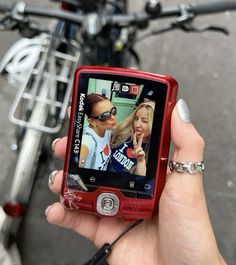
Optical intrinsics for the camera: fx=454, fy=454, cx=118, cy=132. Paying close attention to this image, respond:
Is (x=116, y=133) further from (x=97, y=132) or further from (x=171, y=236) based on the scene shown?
(x=171, y=236)

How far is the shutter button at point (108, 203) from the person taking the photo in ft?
2.55

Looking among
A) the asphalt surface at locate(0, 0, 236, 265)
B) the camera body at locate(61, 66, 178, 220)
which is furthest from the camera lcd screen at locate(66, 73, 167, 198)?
the asphalt surface at locate(0, 0, 236, 265)

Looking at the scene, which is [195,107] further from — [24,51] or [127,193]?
[127,193]

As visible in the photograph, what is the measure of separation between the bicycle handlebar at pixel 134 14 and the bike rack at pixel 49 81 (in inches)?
6.3

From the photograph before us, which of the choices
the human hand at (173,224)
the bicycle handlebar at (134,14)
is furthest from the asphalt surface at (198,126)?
the bicycle handlebar at (134,14)

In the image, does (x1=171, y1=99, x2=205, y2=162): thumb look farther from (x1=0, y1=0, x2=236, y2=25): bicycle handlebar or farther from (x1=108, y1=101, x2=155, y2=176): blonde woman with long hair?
(x1=0, y1=0, x2=236, y2=25): bicycle handlebar

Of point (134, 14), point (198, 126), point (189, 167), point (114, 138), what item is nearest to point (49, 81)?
point (134, 14)

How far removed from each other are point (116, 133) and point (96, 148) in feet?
0.15

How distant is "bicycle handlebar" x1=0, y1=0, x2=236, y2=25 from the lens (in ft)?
2.97

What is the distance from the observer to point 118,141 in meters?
0.76

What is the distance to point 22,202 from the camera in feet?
3.52

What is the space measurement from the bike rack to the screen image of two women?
11.4 inches

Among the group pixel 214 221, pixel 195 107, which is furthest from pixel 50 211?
pixel 195 107

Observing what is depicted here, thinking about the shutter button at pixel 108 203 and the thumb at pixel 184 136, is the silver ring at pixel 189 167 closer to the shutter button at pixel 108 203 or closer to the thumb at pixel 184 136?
the thumb at pixel 184 136
